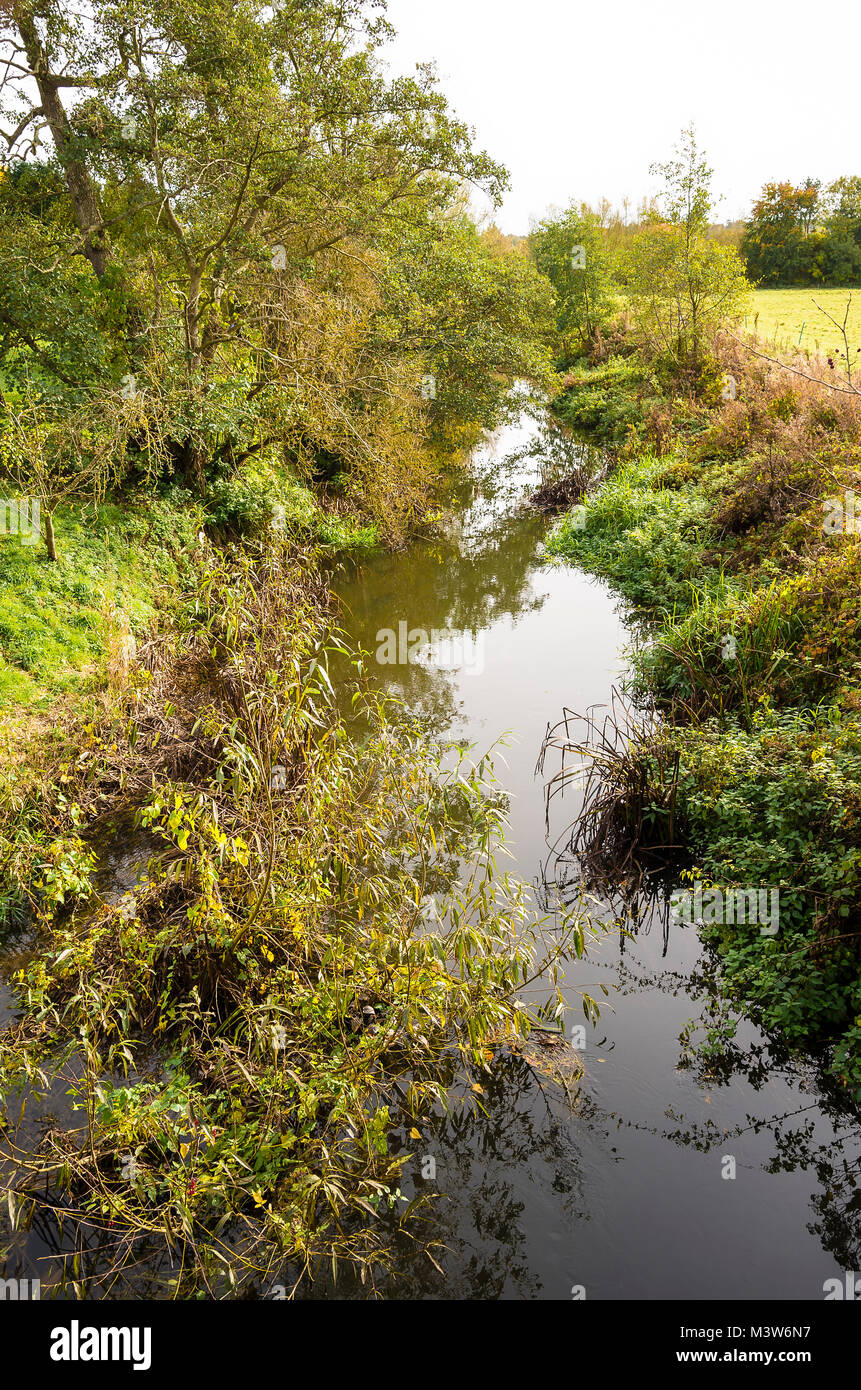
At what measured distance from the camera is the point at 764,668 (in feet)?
25.8

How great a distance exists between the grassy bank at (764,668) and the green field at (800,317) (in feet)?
16.8

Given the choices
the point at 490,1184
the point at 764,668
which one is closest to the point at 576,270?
the point at 764,668

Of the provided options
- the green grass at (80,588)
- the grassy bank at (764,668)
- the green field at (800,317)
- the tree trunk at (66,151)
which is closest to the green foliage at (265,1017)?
the grassy bank at (764,668)

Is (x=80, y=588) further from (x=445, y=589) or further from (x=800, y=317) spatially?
(x=800, y=317)

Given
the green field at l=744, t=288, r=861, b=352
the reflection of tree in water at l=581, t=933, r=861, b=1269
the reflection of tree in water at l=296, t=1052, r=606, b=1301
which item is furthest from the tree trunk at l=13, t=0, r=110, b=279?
the reflection of tree in water at l=581, t=933, r=861, b=1269

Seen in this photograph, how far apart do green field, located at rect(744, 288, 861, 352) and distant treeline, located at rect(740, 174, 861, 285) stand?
1109mm

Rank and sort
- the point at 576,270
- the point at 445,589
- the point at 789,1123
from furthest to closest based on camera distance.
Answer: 1. the point at 576,270
2. the point at 445,589
3. the point at 789,1123

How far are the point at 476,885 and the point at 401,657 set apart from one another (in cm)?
549

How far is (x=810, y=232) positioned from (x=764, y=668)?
32.6 m

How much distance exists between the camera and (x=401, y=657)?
37.8 feet

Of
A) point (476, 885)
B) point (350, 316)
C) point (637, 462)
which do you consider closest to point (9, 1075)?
point (476, 885)

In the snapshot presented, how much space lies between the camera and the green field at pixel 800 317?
19.3 m

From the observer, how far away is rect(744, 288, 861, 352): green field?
19.3 meters

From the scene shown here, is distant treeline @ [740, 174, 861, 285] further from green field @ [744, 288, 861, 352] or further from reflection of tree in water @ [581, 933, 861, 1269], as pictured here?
reflection of tree in water @ [581, 933, 861, 1269]
